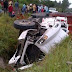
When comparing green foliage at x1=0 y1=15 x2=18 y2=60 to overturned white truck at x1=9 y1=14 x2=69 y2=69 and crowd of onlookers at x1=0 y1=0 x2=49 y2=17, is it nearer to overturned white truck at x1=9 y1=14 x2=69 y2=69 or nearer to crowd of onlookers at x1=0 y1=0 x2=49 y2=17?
overturned white truck at x1=9 y1=14 x2=69 y2=69

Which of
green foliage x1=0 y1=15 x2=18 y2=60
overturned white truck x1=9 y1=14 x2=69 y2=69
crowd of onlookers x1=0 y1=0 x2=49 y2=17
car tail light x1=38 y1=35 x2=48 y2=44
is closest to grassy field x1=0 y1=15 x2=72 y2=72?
green foliage x1=0 y1=15 x2=18 y2=60

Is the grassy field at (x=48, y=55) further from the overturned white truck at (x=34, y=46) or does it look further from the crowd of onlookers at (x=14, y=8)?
the crowd of onlookers at (x=14, y=8)

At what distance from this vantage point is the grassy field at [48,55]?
391 centimetres

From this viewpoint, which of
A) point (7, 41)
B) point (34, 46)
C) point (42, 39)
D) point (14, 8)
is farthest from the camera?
point (14, 8)

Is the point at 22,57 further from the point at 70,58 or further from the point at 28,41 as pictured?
the point at 70,58

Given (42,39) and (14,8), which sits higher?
(42,39)

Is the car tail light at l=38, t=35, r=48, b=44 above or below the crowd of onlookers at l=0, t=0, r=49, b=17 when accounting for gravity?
above

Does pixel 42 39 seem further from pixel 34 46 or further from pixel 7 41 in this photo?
pixel 7 41

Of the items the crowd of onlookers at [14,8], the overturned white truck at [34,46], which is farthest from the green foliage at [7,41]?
the crowd of onlookers at [14,8]

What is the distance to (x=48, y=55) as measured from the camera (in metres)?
5.05

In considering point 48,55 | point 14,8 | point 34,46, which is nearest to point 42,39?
point 34,46

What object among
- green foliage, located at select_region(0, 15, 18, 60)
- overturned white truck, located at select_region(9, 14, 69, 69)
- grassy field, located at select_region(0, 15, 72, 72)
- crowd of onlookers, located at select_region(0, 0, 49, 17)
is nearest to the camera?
grassy field, located at select_region(0, 15, 72, 72)

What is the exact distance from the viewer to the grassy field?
12.8 feet

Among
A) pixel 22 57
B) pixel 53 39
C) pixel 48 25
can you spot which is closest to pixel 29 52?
pixel 22 57
